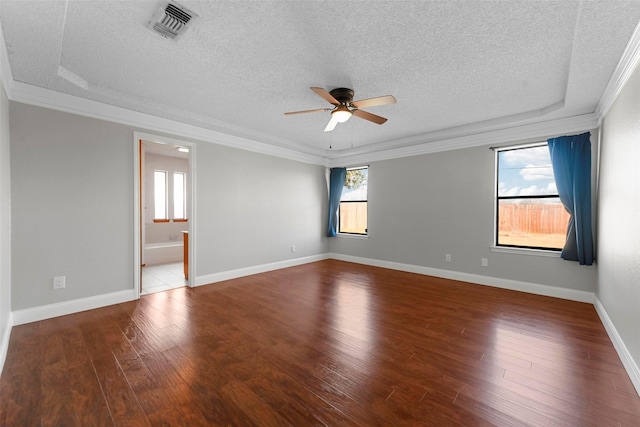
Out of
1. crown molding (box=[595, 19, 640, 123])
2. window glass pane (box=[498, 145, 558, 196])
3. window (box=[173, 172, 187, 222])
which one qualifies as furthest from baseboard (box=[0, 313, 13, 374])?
window glass pane (box=[498, 145, 558, 196])

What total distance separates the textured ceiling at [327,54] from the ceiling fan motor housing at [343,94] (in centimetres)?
7

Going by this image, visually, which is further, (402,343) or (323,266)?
(323,266)

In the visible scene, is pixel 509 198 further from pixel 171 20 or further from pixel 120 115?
pixel 120 115

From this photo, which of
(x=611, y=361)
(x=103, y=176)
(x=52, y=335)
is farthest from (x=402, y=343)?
(x=103, y=176)

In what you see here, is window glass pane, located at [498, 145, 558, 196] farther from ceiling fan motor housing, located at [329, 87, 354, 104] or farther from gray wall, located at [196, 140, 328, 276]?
gray wall, located at [196, 140, 328, 276]

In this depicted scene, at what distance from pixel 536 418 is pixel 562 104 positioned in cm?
341

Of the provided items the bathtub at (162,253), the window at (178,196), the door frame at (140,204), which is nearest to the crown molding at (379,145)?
the door frame at (140,204)

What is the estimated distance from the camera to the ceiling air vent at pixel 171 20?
5.78ft

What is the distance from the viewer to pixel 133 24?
6.32ft

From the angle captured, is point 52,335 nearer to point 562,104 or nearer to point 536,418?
point 536,418

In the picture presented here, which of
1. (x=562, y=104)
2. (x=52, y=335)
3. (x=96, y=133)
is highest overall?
(x=562, y=104)

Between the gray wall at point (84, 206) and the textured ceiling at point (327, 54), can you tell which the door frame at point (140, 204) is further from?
the textured ceiling at point (327, 54)

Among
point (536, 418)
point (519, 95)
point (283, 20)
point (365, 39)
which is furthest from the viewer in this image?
point (519, 95)

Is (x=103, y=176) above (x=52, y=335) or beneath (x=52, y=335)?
above
